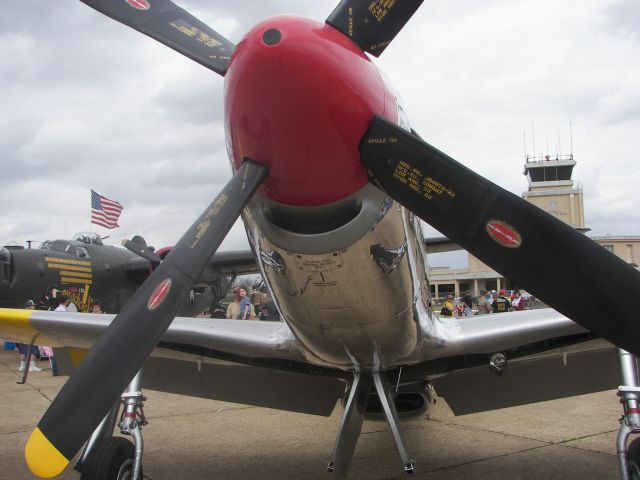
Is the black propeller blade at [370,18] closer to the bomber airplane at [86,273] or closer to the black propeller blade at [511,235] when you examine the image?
the black propeller blade at [511,235]

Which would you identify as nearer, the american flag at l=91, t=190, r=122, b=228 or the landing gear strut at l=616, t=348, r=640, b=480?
the landing gear strut at l=616, t=348, r=640, b=480

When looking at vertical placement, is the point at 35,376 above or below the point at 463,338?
below

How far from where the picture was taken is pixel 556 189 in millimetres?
63656

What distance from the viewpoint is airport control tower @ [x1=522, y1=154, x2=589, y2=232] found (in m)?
61.5

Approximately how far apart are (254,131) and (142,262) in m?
15.6

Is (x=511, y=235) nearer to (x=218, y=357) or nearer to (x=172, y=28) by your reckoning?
(x=172, y=28)

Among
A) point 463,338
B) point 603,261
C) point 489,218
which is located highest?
point 489,218

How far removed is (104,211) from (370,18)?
1689 cm

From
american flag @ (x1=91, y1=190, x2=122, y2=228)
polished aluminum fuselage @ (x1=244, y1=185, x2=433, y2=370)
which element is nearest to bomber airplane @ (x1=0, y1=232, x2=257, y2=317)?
american flag @ (x1=91, y1=190, x2=122, y2=228)

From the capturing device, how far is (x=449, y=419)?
7.16 m

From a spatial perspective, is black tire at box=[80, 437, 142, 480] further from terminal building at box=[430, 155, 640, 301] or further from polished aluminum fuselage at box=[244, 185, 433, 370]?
terminal building at box=[430, 155, 640, 301]

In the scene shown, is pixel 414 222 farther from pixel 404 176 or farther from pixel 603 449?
pixel 603 449

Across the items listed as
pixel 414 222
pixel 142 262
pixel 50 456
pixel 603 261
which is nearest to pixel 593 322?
pixel 603 261

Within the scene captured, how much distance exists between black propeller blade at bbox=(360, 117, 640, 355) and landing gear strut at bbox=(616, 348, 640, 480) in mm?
1240
